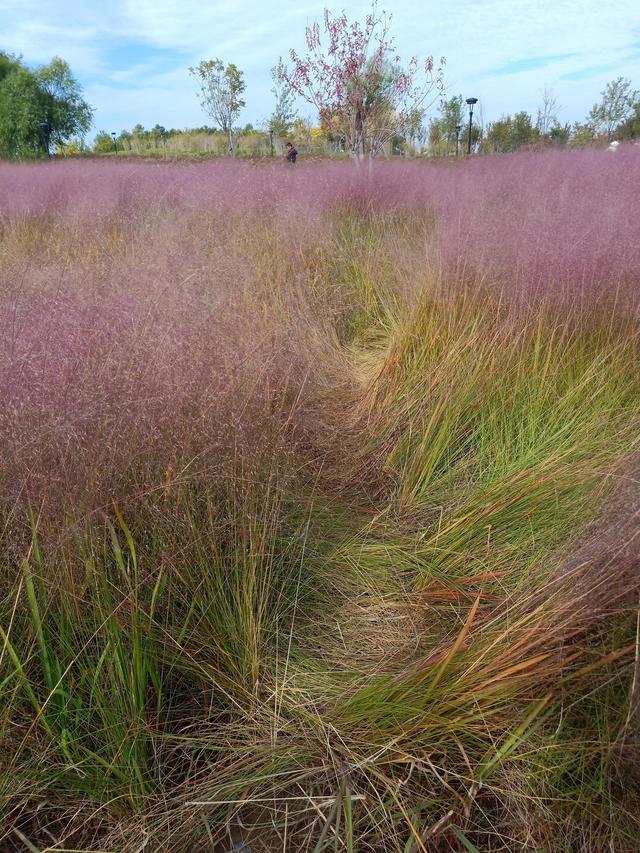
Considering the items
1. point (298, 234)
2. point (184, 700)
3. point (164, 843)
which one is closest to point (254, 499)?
point (184, 700)

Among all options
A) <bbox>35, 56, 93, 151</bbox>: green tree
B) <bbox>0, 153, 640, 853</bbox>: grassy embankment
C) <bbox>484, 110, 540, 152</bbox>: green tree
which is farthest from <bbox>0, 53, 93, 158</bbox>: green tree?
<bbox>0, 153, 640, 853</bbox>: grassy embankment

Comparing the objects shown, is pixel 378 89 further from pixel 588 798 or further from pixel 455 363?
pixel 588 798

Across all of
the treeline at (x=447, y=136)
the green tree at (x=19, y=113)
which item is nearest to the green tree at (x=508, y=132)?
the treeline at (x=447, y=136)

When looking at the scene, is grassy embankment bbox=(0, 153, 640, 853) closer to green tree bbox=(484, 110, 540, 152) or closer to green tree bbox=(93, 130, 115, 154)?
green tree bbox=(484, 110, 540, 152)

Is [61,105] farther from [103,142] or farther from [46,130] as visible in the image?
[103,142]

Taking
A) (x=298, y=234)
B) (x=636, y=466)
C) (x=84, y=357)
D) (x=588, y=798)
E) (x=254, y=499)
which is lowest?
(x=588, y=798)

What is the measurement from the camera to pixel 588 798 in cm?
100

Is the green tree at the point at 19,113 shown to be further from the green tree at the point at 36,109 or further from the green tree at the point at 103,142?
the green tree at the point at 103,142

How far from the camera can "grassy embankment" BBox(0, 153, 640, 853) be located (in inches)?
41.4

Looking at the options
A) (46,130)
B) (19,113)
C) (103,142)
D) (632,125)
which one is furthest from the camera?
(103,142)

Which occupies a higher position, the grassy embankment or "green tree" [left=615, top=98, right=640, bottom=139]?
"green tree" [left=615, top=98, right=640, bottom=139]

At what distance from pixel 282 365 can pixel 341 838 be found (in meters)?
1.35

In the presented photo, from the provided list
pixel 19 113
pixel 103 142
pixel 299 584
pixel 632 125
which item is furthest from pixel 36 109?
pixel 299 584

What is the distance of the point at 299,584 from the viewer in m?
1.50
